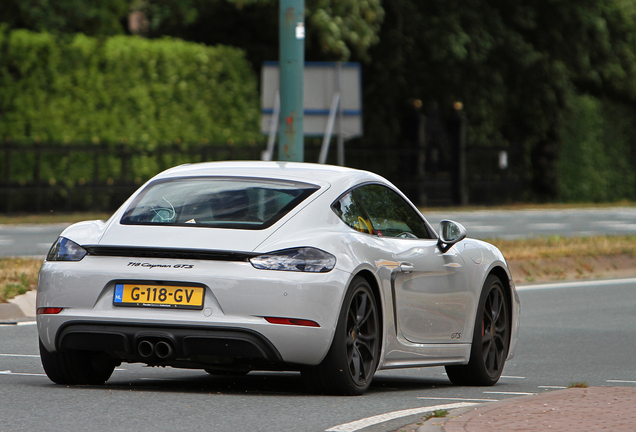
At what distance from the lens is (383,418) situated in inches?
257

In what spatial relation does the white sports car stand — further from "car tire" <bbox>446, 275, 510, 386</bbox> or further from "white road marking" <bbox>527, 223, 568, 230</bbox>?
"white road marking" <bbox>527, 223, 568, 230</bbox>

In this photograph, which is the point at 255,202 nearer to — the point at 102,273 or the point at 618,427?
the point at 102,273

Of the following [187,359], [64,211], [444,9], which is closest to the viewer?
[187,359]

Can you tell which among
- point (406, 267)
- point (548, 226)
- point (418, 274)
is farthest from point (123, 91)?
point (406, 267)

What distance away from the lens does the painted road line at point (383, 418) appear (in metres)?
6.18

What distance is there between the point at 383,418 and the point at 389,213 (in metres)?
1.86

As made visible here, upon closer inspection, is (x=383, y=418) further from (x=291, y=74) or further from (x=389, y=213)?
(x=291, y=74)

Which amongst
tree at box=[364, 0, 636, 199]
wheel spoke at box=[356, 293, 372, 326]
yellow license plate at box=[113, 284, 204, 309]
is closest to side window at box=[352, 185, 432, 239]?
wheel spoke at box=[356, 293, 372, 326]

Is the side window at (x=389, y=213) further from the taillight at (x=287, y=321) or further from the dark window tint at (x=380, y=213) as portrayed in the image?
the taillight at (x=287, y=321)

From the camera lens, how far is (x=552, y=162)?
1575 inches

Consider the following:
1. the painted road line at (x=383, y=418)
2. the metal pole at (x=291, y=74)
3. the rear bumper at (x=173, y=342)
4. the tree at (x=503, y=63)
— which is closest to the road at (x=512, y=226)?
the tree at (x=503, y=63)

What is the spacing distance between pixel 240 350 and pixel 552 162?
34075 millimetres

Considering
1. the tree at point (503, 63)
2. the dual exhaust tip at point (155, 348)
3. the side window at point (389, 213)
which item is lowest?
the dual exhaust tip at point (155, 348)

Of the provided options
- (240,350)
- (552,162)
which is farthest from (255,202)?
(552,162)
